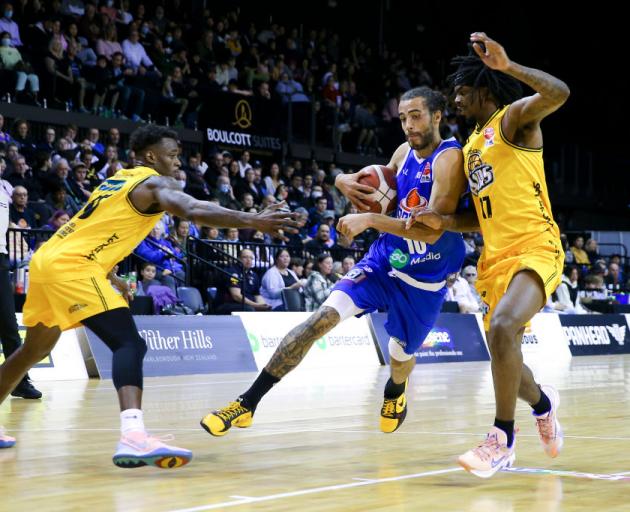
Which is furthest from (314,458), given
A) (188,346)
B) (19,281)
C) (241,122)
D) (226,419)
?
(241,122)

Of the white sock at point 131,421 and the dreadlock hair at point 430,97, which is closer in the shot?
the white sock at point 131,421

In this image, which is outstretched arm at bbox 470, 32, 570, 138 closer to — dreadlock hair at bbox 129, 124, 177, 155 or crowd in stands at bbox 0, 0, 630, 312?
dreadlock hair at bbox 129, 124, 177, 155

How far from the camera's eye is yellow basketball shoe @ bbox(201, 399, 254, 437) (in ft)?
18.5

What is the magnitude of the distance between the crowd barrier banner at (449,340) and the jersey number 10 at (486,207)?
393 inches

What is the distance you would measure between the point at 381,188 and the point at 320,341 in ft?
27.8

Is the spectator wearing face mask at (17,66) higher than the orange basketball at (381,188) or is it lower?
lower

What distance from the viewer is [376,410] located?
834 centimetres

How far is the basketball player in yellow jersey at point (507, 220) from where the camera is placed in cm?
482

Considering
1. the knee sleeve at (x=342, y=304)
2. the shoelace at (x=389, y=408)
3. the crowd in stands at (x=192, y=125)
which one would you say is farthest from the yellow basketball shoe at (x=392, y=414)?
the crowd in stands at (x=192, y=125)

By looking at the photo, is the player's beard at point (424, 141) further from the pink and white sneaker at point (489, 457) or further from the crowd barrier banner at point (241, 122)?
the crowd barrier banner at point (241, 122)

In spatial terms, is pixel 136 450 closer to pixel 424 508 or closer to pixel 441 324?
pixel 424 508

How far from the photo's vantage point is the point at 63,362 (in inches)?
464

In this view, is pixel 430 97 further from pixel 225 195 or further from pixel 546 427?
pixel 225 195

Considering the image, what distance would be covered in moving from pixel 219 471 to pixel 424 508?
1345 mm
